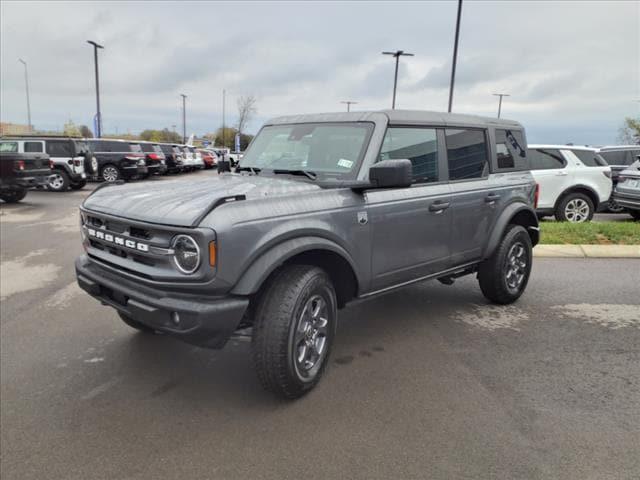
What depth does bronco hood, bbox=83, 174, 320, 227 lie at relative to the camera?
296 cm

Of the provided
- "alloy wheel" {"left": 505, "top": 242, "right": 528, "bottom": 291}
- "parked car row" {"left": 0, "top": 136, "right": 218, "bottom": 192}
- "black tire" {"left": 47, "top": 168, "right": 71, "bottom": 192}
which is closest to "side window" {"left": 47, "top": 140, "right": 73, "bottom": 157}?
"parked car row" {"left": 0, "top": 136, "right": 218, "bottom": 192}

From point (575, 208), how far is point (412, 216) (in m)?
8.24

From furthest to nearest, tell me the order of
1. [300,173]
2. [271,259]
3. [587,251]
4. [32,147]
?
1. [32,147]
2. [587,251]
3. [300,173]
4. [271,259]

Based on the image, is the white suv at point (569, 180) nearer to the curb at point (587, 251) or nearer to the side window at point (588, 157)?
the side window at point (588, 157)

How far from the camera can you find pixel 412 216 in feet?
13.5

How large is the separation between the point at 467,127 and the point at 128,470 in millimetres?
Result: 4071

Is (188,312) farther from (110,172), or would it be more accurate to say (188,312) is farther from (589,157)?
(110,172)

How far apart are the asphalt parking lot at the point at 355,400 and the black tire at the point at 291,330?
0.21m

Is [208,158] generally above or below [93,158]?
below

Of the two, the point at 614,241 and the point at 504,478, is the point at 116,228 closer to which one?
the point at 504,478

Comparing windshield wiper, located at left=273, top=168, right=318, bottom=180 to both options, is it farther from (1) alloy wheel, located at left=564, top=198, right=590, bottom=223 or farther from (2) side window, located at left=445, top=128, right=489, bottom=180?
(1) alloy wheel, located at left=564, top=198, right=590, bottom=223

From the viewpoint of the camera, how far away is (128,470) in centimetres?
265

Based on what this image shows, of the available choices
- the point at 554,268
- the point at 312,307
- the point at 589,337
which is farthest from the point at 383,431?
the point at 554,268

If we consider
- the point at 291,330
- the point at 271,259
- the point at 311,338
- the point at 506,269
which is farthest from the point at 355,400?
the point at 506,269
